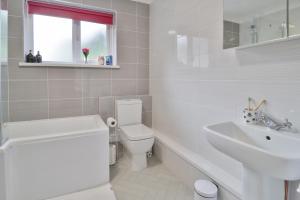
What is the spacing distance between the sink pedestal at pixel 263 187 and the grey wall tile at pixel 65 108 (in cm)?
224

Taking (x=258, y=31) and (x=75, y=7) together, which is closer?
(x=258, y=31)

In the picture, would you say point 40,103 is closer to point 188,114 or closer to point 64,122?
A: point 64,122

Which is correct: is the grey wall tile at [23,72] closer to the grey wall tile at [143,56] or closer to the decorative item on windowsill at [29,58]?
the decorative item on windowsill at [29,58]

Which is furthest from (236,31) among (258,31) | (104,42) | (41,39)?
(41,39)

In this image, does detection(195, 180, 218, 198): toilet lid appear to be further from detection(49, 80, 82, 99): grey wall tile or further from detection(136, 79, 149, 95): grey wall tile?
detection(49, 80, 82, 99): grey wall tile

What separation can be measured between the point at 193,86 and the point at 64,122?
1735mm

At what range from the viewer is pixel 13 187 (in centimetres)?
158

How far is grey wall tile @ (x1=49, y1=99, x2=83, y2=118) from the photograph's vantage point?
96.9 inches

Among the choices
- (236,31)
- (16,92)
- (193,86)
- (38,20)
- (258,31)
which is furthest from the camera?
(38,20)

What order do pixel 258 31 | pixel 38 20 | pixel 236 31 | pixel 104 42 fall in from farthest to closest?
pixel 104 42 → pixel 38 20 → pixel 236 31 → pixel 258 31

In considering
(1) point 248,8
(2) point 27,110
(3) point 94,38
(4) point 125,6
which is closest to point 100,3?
(4) point 125,6

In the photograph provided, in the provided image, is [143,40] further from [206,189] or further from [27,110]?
[206,189]

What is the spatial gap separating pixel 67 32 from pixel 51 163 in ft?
6.06

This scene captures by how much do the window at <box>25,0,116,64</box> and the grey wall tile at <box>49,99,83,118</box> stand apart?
610 millimetres
